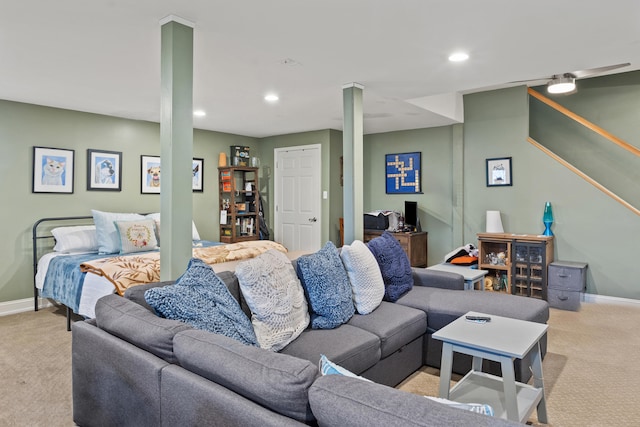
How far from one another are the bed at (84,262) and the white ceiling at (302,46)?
141 centimetres

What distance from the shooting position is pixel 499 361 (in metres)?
2.02

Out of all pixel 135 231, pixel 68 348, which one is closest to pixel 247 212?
pixel 135 231

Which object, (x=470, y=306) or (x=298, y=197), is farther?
(x=298, y=197)

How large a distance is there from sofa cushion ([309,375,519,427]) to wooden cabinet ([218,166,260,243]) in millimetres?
5390

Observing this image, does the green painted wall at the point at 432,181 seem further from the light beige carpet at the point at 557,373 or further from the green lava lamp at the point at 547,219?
the light beige carpet at the point at 557,373

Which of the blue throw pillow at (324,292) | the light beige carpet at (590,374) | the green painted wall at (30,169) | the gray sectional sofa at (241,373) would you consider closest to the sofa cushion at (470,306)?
the gray sectional sofa at (241,373)

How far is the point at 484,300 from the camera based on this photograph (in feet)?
9.89

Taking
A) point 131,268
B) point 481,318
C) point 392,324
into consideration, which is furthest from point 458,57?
point 131,268

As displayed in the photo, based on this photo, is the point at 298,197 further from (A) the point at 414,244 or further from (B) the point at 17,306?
(B) the point at 17,306

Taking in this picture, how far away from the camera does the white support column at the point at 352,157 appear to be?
3.94 meters

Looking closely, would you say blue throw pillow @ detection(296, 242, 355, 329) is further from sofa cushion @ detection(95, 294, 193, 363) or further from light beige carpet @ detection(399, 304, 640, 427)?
sofa cushion @ detection(95, 294, 193, 363)

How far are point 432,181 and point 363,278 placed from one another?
370 centimetres

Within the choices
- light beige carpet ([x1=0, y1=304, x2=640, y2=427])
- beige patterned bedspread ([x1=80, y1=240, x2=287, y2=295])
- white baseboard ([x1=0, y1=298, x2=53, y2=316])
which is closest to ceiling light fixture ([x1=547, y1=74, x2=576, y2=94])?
light beige carpet ([x1=0, y1=304, x2=640, y2=427])

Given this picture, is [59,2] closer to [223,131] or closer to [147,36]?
[147,36]
